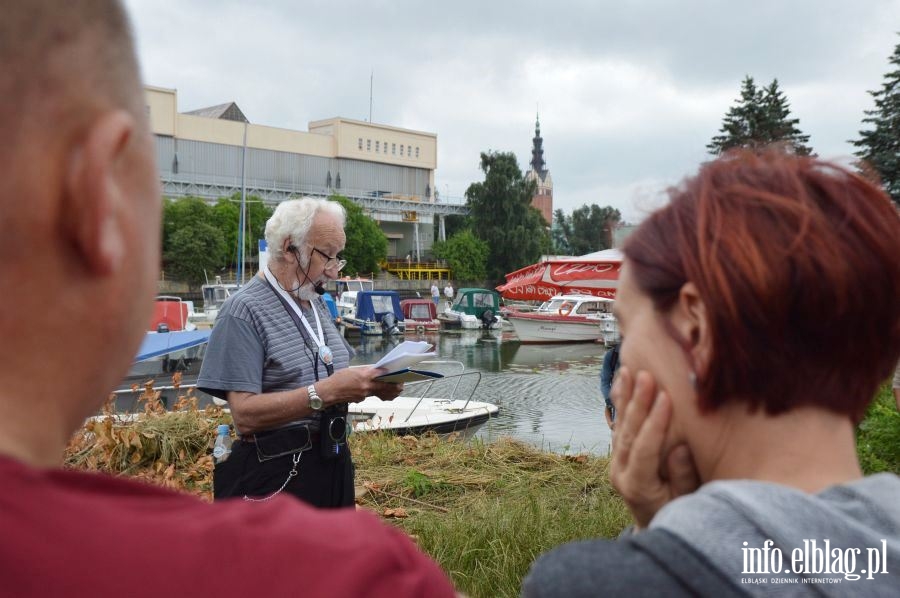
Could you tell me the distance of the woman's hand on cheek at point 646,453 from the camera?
4.34ft

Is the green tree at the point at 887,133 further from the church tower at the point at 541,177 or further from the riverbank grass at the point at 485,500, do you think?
the church tower at the point at 541,177

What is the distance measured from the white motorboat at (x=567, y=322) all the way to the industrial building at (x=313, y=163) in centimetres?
3830

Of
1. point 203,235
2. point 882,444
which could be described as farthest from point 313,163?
point 882,444

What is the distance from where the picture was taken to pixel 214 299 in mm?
33781

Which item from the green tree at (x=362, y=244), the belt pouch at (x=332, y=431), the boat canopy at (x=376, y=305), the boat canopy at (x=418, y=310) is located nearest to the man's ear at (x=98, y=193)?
the belt pouch at (x=332, y=431)

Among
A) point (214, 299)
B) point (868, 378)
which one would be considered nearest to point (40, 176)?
point (868, 378)

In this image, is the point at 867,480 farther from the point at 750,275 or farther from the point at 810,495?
the point at 750,275

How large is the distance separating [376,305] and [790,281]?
1337 inches

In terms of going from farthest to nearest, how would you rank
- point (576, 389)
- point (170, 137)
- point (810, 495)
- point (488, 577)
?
1. point (170, 137)
2. point (576, 389)
3. point (488, 577)
4. point (810, 495)

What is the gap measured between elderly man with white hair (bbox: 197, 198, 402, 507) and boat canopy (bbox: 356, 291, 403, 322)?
3073cm

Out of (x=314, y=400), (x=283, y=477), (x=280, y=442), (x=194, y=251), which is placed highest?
(x=194, y=251)

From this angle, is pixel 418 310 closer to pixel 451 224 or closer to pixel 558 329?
pixel 558 329

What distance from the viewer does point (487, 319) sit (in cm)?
4069

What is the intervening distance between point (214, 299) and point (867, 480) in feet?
112
